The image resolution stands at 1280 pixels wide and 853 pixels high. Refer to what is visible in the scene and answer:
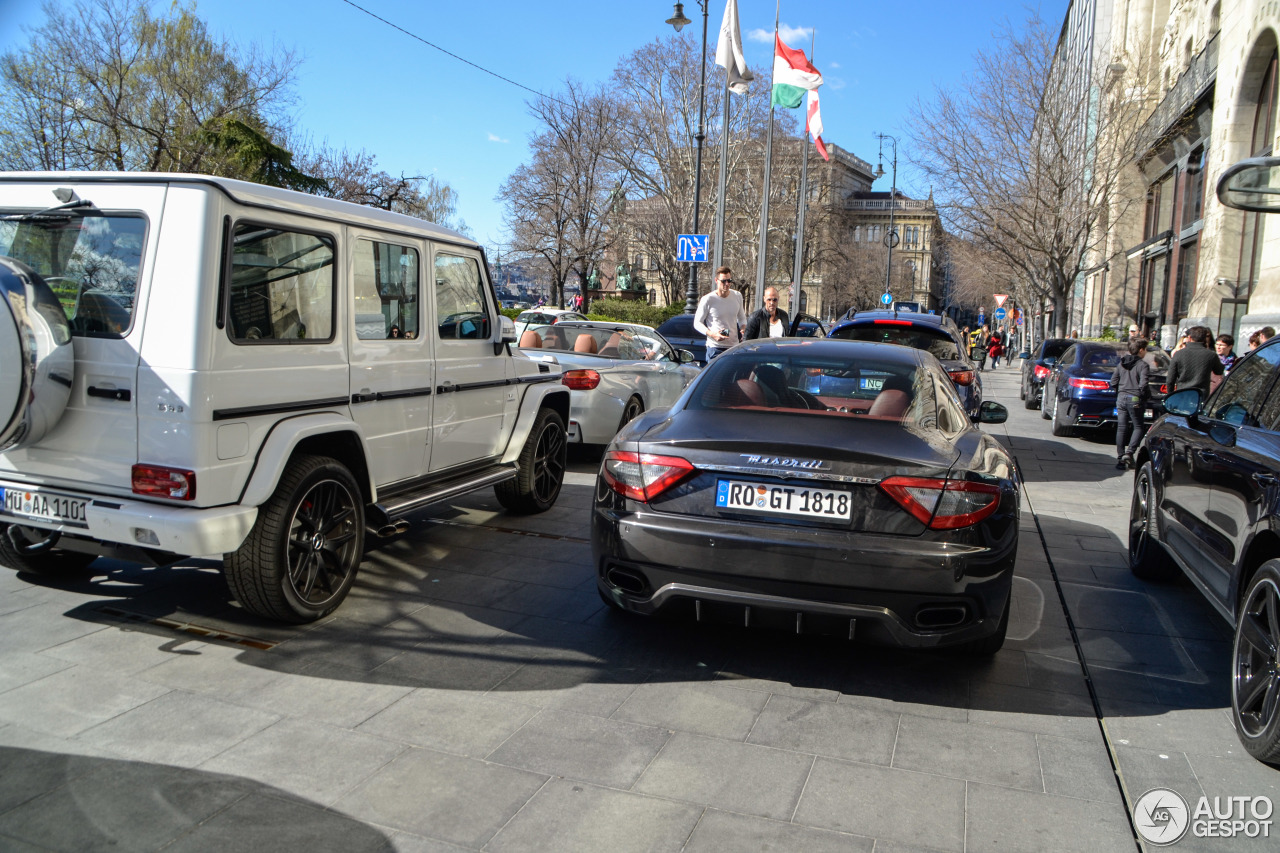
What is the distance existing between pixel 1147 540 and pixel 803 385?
2.79m

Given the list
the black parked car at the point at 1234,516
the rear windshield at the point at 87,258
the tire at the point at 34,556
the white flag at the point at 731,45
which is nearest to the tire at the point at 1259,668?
the black parked car at the point at 1234,516

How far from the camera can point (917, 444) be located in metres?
3.95

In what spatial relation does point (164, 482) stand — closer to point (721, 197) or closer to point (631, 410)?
point (631, 410)

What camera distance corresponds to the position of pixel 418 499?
17.7 ft

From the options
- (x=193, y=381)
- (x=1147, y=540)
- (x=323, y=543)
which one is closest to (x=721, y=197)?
(x=1147, y=540)

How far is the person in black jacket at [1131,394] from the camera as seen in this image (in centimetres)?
1110

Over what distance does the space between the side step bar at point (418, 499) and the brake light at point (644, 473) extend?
157 centimetres

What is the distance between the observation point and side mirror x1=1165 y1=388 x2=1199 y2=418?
5.19m

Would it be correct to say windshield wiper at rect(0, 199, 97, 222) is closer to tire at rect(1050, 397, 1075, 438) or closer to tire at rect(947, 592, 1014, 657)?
tire at rect(947, 592, 1014, 657)

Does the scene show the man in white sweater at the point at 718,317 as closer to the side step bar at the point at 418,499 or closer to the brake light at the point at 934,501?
the side step bar at the point at 418,499

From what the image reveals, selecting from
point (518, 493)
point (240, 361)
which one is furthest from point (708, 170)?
point (240, 361)

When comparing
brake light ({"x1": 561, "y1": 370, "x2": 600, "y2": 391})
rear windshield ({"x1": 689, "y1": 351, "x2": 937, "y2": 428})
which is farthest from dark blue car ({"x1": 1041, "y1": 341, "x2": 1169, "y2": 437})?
rear windshield ({"x1": 689, "y1": 351, "x2": 937, "y2": 428})

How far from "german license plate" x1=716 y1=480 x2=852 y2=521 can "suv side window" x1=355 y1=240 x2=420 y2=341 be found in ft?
7.72

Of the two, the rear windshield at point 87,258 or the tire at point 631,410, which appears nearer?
the rear windshield at point 87,258
